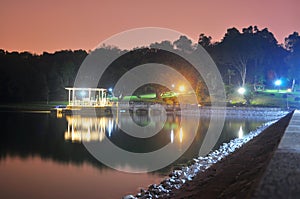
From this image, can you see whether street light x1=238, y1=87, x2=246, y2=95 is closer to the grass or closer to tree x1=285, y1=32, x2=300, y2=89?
the grass

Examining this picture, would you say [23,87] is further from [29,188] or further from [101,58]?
[29,188]

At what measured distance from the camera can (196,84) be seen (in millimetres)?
50625

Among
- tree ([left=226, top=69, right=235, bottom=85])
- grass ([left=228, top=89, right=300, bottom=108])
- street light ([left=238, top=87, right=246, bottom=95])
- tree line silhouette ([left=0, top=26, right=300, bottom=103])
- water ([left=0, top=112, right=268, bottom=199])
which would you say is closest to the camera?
water ([left=0, top=112, right=268, bottom=199])

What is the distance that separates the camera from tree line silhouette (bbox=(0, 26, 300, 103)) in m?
50.3

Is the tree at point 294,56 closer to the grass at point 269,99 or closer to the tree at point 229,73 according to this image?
the grass at point 269,99

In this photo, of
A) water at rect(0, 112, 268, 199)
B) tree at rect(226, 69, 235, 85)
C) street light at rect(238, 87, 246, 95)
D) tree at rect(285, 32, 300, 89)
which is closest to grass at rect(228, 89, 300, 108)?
street light at rect(238, 87, 246, 95)

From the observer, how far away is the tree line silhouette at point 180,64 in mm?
50312

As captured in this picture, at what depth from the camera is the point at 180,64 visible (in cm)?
5403

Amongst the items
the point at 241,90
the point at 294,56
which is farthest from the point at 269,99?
Result: the point at 294,56

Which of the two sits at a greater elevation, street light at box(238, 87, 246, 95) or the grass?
street light at box(238, 87, 246, 95)

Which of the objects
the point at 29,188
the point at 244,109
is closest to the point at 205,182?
the point at 29,188

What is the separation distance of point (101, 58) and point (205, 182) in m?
54.9

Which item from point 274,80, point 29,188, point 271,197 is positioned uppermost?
point 274,80

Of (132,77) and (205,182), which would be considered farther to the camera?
(132,77)
